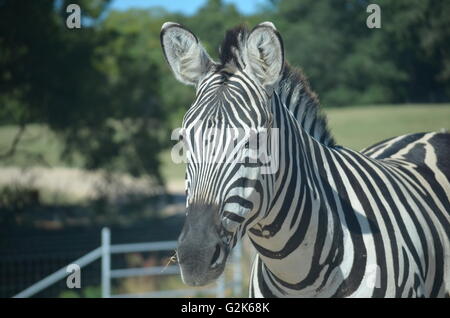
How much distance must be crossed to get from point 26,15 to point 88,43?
1.78 m

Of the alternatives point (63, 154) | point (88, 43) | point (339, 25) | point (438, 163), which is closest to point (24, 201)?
point (63, 154)

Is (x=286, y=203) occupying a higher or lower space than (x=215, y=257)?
higher

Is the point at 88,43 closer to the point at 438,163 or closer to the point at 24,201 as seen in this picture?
the point at 24,201

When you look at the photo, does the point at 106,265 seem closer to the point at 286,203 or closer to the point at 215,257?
the point at 286,203

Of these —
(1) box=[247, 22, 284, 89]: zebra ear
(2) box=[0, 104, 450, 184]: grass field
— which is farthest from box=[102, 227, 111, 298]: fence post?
(1) box=[247, 22, 284, 89]: zebra ear

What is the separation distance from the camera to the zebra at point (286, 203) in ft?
6.57

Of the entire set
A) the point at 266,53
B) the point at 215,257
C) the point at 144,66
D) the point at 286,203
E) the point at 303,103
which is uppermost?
the point at 144,66

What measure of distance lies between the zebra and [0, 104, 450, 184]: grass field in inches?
202

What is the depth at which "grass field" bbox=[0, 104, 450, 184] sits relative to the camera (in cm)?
975

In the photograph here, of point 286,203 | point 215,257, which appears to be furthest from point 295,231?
point 215,257

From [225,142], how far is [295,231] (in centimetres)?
50

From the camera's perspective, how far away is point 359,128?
11820 millimetres

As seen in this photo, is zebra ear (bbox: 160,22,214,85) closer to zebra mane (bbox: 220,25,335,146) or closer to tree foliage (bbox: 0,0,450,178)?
zebra mane (bbox: 220,25,335,146)

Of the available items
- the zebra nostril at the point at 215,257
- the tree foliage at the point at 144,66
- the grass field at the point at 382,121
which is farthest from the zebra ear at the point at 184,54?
the grass field at the point at 382,121
